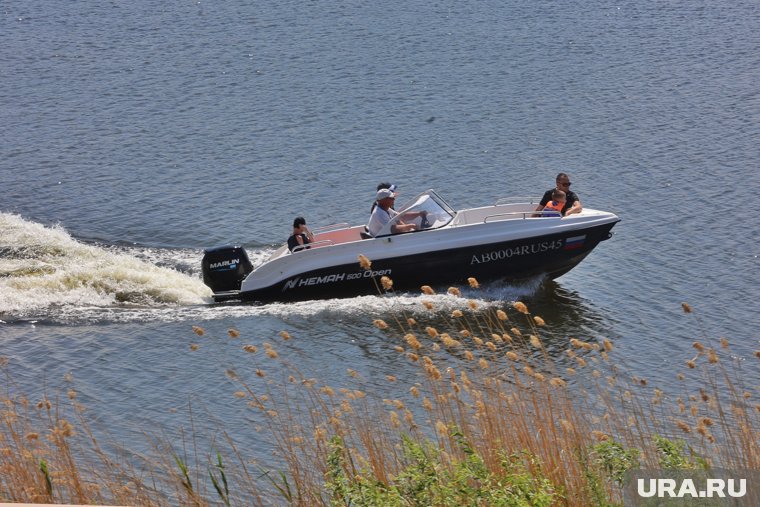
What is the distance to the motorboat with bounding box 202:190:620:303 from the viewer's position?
665 inches

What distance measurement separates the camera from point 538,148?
82.9 feet

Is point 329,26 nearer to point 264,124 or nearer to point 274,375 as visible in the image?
point 264,124

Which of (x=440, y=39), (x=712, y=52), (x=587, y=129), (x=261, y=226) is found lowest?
(x=261, y=226)

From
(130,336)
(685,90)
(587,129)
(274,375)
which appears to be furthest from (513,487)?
(685,90)

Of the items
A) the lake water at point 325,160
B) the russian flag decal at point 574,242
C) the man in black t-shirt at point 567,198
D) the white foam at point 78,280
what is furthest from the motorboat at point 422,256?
the white foam at point 78,280

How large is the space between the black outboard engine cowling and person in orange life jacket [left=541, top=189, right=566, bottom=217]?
510 cm

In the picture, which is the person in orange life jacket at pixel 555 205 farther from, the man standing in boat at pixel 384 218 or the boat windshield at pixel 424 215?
the man standing in boat at pixel 384 218

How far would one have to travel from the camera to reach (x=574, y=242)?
17.0 metres

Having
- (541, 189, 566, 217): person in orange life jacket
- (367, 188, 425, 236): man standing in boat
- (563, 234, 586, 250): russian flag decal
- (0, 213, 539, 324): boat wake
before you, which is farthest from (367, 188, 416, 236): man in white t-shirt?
(563, 234, 586, 250): russian flag decal

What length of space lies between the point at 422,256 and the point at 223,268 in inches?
129

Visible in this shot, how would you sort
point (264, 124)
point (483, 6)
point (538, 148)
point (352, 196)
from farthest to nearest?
point (483, 6) → point (264, 124) → point (538, 148) → point (352, 196)

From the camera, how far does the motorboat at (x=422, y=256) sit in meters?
16.9

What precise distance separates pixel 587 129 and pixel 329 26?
13.7 metres

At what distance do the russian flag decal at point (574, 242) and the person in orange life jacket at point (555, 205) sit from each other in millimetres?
444
